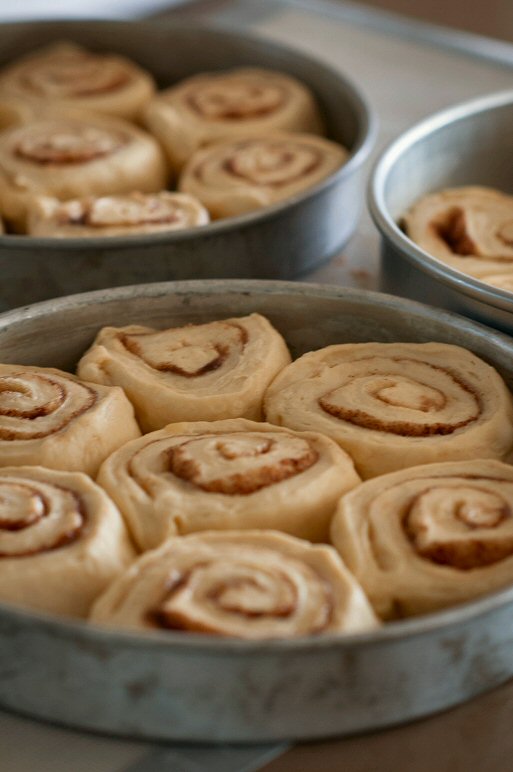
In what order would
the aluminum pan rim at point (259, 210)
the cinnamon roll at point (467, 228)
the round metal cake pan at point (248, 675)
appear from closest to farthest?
1. the round metal cake pan at point (248, 675)
2. the aluminum pan rim at point (259, 210)
3. the cinnamon roll at point (467, 228)

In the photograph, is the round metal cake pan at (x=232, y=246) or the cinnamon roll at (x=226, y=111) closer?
the round metal cake pan at (x=232, y=246)

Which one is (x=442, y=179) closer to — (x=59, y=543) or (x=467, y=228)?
(x=467, y=228)

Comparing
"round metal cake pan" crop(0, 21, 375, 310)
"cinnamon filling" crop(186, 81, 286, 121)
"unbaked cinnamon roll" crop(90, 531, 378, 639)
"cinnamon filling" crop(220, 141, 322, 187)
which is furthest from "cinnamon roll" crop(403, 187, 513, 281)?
"unbaked cinnamon roll" crop(90, 531, 378, 639)

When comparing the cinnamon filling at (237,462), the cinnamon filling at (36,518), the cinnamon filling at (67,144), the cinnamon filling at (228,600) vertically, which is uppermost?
the cinnamon filling at (228,600)

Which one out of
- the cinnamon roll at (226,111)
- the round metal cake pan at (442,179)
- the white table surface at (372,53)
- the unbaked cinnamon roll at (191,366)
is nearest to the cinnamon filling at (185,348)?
the unbaked cinnamon roll at (191,366)

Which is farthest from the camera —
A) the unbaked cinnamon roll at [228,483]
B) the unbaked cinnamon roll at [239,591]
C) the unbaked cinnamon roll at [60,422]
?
the unbaked cinnamon roll at [60,422]

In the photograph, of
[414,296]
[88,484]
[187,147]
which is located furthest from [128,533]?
[187,147]

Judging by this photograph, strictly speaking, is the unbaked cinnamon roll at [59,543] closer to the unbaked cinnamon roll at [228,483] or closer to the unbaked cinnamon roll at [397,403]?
the unbaked cinnamon roll at [228,483]

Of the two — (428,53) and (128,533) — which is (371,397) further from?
(428,53)
